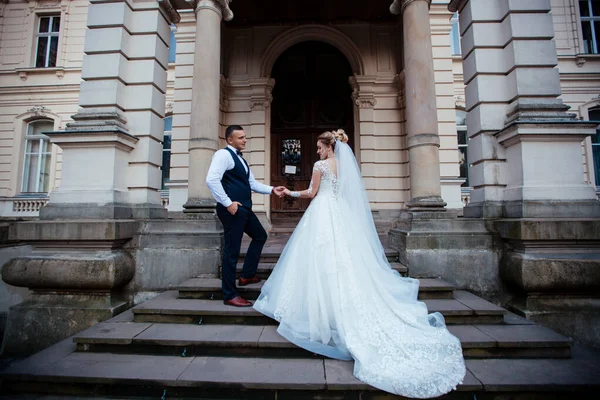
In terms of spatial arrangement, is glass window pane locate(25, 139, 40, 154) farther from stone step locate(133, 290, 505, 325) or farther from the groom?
the groom

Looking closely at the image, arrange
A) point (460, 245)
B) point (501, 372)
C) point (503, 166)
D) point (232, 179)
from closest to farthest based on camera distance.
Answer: point (501, 372) → point (232, 179) → point (460, 245) → point (503, 166)

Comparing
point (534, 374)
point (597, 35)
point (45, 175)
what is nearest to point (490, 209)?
point (534, 374)

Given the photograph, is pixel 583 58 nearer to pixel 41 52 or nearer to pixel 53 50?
pixel 53 50

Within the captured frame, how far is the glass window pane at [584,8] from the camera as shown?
11203 mm

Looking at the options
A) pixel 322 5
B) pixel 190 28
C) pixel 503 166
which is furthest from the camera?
pixel 190 28

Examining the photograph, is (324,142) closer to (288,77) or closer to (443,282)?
(443,282)

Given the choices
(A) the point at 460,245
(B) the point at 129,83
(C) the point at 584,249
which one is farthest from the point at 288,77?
(C) the point at 584,249

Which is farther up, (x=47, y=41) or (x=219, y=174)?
(x=47, y=41)

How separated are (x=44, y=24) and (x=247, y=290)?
16.0 meters

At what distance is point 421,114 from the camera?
15.6ft

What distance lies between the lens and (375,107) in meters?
8.14

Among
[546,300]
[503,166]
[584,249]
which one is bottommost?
[546,300]

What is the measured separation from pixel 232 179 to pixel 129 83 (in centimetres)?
298

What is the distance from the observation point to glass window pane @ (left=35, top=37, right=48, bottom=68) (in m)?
12.5
